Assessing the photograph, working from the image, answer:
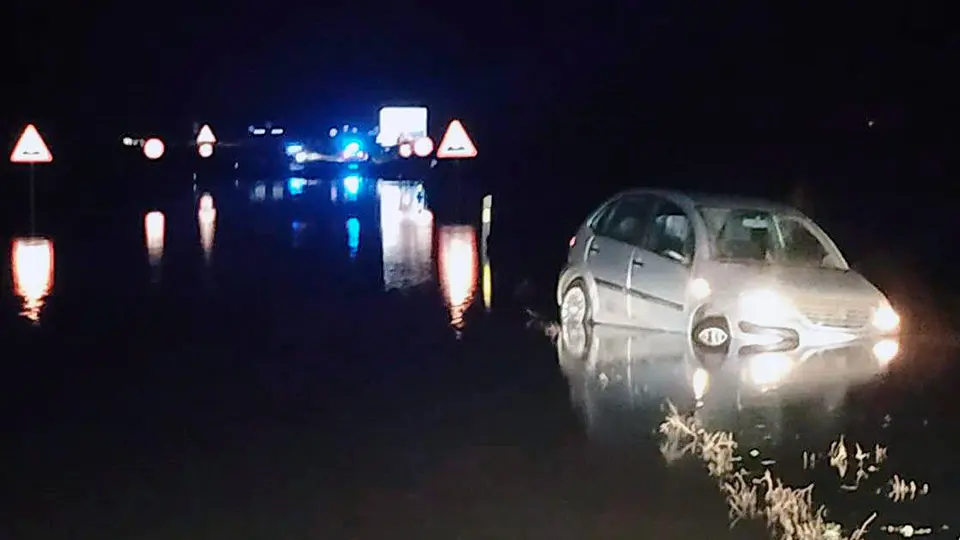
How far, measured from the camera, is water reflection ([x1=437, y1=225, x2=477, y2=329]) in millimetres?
17594

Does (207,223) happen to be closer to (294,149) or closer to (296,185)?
(296,185)

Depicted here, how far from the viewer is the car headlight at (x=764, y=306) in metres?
14.0

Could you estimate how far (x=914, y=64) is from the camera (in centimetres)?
4216

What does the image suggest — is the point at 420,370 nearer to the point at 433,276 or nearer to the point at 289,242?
the point at 433,276

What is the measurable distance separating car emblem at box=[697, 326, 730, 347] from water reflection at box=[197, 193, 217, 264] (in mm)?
10396

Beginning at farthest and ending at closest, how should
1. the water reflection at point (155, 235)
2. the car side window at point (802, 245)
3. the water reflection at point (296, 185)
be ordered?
the water reflection at point (296, 185), the water reflection at point (155, 235), the car side window at point (802, 245)

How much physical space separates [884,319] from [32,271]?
11972mm

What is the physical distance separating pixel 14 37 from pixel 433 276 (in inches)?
1600

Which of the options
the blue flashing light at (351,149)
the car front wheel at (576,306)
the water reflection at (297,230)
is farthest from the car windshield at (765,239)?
the blue flashing light at (351,149)

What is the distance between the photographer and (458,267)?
22094 millimetres

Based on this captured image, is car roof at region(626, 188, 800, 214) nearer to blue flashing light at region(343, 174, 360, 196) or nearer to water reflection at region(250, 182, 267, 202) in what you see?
water reflection at region(250, 182, 267, 202)

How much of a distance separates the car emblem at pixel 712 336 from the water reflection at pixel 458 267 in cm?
270

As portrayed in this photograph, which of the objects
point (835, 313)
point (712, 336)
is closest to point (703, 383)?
point (712, 336)

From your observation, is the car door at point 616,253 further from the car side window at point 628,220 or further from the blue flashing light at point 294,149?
the blue flashing light at point 294,149
